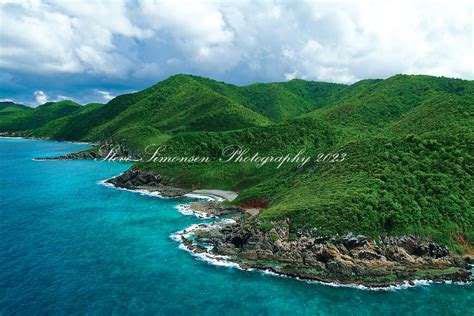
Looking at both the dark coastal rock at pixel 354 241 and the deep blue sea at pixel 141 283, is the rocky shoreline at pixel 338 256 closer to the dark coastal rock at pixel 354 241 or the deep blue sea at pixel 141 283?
the dark coastal rock at pixel 354 241

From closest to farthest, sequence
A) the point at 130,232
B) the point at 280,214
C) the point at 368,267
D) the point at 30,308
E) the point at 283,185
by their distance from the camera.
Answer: the point at 30,308 → the point at 368,267 → the point at 280,214 → the point at 130,232 → the point at 283,185

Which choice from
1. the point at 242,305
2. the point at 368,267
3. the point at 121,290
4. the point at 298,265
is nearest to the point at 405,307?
the point at 368,267

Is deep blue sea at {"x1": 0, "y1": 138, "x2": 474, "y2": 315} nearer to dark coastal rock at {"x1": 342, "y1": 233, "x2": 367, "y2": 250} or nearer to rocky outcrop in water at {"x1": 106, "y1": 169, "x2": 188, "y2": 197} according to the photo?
dark coastal rock at {"x1": 342, "y1": 233, "x2": 367, "y2": 250}

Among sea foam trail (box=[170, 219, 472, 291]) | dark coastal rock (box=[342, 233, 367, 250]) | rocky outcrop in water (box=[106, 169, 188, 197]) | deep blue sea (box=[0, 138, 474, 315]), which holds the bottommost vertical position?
deep blue sea (box=[0, 138, 474, 315])

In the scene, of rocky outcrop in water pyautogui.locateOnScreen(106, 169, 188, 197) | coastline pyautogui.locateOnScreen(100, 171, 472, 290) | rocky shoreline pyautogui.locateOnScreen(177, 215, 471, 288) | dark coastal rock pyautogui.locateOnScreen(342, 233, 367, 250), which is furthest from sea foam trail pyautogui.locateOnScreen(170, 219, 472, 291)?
rocky outcrop in water pyautogui.locateOnScreen(106, 169, 188, 197)

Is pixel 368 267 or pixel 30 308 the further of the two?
pixel 368 267

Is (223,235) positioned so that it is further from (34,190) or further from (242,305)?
(34,190)

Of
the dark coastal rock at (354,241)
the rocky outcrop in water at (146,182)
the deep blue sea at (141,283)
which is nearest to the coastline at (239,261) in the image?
the deep blue sea at (141,283)
